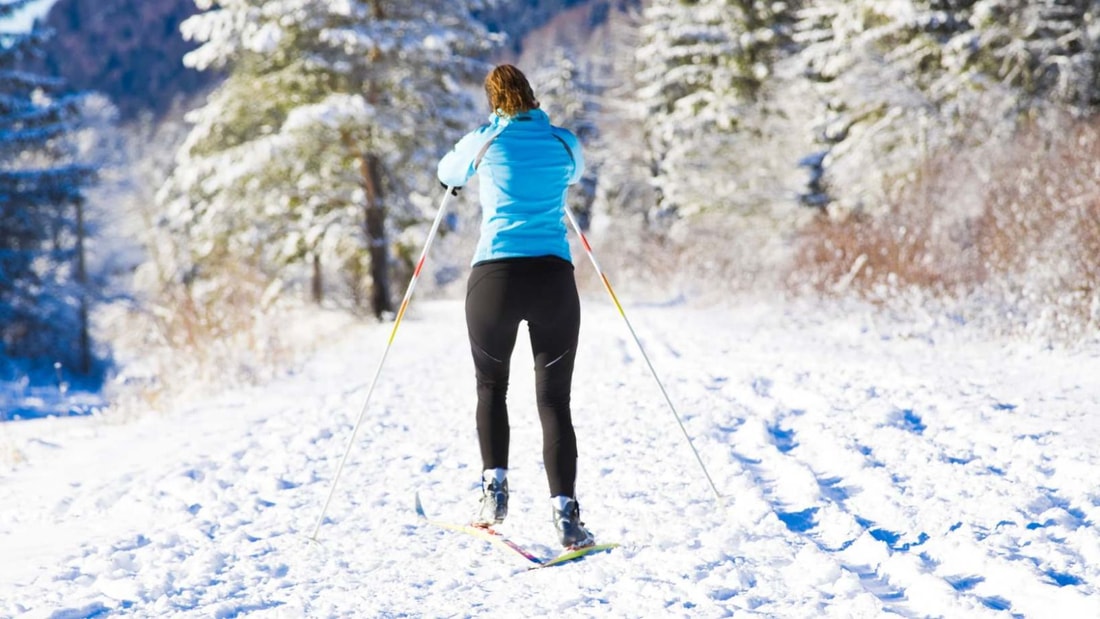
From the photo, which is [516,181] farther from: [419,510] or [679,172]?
[679,172]

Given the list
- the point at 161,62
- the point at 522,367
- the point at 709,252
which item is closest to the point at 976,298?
the point at 522,367

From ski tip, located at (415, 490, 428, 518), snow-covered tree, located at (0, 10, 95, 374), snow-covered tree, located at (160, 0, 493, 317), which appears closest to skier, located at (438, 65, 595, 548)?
ski tip, located at (415, 490, 428, 518)

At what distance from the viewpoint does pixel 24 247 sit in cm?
1809

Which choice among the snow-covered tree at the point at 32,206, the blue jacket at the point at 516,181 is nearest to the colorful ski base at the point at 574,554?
A: the blue jacket at the point at 516,181

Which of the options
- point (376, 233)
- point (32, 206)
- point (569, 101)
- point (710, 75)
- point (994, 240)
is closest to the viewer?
point (994, 240)

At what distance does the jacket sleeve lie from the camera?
3.44 m

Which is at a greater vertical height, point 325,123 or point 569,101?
point 569,101

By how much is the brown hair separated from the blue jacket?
35 millimetres

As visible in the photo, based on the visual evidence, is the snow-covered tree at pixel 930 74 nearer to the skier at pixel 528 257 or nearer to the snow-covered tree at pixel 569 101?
the skier at pixel 528 257

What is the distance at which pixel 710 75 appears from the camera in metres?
23.2

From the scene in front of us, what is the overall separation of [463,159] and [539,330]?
794 millimetres

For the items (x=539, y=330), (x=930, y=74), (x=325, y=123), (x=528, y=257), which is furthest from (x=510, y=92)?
(x=930, y=74)

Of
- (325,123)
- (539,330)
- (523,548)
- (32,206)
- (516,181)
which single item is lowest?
(523,548)

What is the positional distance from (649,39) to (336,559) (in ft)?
86.4
